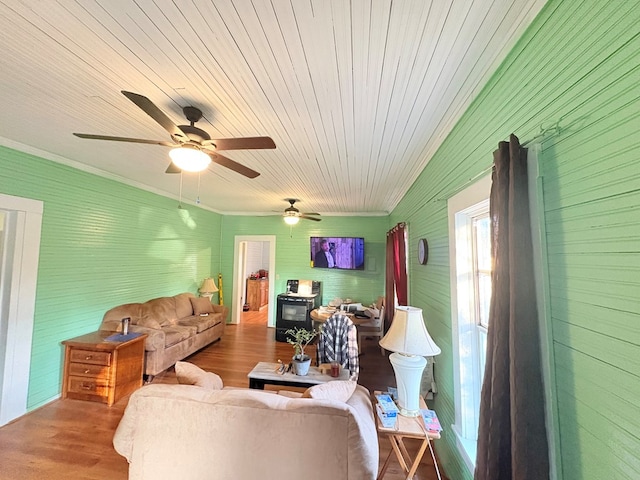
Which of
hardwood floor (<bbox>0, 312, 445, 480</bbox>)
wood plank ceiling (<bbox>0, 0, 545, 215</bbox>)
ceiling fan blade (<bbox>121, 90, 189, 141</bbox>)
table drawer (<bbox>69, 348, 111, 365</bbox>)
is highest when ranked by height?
wood plank ceiling (<bbox>0, 0, 545, 215</bbox>)

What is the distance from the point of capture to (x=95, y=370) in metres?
3.08

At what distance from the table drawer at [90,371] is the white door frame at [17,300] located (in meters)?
0.38

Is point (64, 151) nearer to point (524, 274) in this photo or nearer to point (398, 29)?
point (398, 29)

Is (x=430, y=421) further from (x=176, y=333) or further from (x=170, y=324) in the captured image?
(x=170, y=324)

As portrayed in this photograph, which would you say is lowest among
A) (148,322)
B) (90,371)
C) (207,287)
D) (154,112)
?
(90,371)

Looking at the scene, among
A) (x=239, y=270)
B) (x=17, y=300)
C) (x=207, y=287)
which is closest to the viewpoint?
(x=17, y=300)

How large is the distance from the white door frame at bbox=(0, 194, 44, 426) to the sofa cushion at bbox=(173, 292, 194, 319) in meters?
2.09

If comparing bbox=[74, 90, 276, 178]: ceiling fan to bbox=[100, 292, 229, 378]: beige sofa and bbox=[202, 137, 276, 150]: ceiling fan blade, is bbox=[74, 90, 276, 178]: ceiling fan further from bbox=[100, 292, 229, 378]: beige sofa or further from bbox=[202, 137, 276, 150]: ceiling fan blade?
bbox=[100, 292, 229, 378]: beige sofa

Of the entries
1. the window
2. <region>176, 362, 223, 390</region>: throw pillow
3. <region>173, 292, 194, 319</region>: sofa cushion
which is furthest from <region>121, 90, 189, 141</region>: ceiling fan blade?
<region>173, 292, 194, 319</region>: sofa cushion

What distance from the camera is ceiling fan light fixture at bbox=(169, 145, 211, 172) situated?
1.89 m

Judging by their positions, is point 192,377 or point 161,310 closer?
point 192,377

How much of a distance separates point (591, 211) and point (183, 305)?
5.51 meters

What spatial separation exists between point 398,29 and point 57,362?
4.55 meters

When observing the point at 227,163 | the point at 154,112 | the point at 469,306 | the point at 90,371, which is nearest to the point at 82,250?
the point at 90,371
